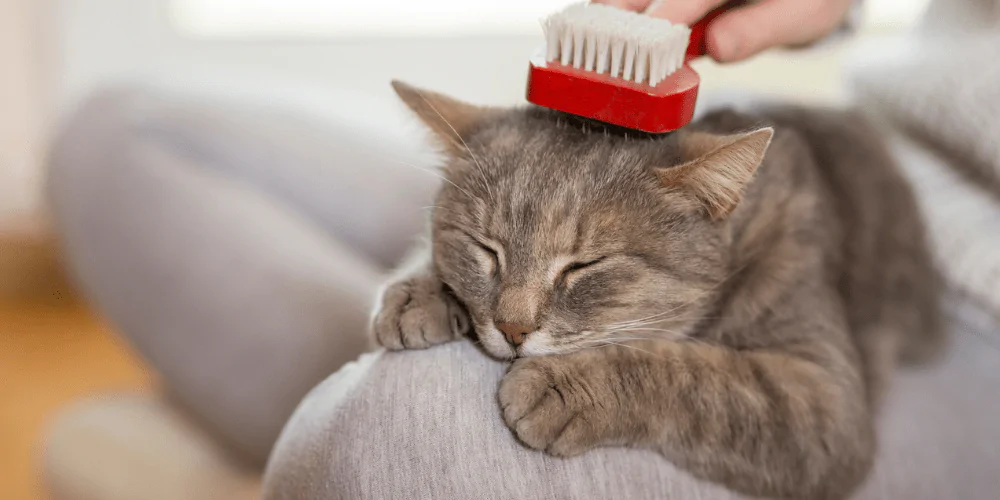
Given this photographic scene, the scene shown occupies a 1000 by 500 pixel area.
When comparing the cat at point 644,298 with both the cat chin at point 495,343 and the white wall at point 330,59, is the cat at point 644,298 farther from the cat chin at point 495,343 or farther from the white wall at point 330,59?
the white wall at point 330,59

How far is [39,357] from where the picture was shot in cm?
243

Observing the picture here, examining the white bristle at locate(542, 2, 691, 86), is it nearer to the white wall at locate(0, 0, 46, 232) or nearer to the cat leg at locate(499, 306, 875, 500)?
the cat leg at locate(499, 306, 875, 500)

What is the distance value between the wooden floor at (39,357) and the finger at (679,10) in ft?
5.63

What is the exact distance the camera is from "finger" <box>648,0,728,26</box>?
0.94m

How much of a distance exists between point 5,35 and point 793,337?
2459 mm

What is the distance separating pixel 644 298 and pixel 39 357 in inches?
86.7

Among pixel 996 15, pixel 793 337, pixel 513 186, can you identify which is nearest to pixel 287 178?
pixel 513 186

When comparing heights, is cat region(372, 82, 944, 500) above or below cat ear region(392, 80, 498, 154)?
below

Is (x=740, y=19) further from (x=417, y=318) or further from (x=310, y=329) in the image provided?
(x=310, y=329)

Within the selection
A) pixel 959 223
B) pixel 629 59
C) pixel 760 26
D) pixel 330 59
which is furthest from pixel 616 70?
pixel 330 59

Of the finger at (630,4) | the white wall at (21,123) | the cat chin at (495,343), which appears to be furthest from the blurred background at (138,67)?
the cat chin at (495,343)

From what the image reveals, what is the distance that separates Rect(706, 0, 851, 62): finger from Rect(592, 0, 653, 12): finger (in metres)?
0.09

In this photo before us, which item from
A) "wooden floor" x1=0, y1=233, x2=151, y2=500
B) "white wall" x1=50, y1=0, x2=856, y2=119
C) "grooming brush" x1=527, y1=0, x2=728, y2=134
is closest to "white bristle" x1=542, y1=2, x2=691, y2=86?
"grooming brush" x1=527, y1=0, x2=728, y2=134

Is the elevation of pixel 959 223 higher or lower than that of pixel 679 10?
lower
